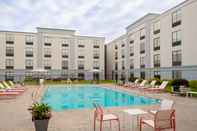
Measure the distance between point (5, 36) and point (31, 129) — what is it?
42661 millimetres

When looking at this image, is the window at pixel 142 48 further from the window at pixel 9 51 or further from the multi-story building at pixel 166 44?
the window at pixel 9 51

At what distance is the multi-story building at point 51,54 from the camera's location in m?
44.9

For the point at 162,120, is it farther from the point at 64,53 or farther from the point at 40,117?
the point at 64,53

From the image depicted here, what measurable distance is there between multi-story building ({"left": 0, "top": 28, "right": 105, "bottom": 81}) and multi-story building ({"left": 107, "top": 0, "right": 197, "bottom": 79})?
416 inches

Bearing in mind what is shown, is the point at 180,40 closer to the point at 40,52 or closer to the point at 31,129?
the point at 31,129

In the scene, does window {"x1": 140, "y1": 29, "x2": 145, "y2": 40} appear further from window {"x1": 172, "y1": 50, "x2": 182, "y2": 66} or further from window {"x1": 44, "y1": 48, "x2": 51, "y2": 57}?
window {"x1": 44, "y1": 48, "x2": 51, "y2": 57}

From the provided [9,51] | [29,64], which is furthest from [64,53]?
[9,51]

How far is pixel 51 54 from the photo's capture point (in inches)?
1884

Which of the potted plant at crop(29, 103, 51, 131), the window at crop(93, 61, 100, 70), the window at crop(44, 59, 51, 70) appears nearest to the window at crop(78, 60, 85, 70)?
the window at crop(93, 61, 100, 70)

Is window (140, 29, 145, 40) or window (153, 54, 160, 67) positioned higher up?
window (140, 29, 145, 40)

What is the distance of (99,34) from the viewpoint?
5456cm

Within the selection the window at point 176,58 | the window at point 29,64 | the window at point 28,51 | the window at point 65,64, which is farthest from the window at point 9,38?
the window at point 176,58

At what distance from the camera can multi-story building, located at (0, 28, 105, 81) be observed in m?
44.9

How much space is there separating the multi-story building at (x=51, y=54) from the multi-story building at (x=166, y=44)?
34.7 ft
